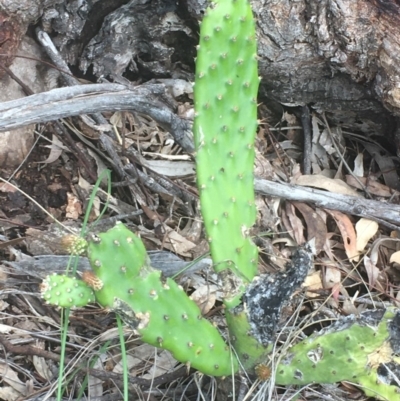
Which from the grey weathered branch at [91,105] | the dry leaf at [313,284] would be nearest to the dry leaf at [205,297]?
the dry leaf at [313,284]

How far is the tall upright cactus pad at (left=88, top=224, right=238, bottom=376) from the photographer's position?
37.0 inches

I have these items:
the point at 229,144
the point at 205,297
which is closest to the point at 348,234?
the point at 205,297

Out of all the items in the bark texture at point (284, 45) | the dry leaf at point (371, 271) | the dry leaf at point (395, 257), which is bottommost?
the dry leaf at point (371, 271)

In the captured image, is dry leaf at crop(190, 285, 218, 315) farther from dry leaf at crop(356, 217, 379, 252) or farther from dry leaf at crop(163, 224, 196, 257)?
dry leaf at crop(356, 217, 379, 252)

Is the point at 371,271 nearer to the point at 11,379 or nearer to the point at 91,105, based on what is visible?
the point at 91,105

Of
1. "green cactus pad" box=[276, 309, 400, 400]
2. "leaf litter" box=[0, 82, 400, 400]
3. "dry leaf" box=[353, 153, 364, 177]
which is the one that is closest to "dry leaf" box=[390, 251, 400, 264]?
"leaf litter" box=[0, 82, 400, 400]

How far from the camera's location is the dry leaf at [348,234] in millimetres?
1539

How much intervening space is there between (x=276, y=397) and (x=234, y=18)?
81 cm

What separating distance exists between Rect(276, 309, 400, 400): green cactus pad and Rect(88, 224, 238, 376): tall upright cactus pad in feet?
0.53

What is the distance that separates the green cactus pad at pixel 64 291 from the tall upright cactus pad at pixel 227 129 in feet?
0.98

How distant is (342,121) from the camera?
1.68 metres

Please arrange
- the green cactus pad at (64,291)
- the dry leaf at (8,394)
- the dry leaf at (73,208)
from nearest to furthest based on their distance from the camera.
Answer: the green cactus pad at (64,291), the dry leaf at (8,394), the dry leaf at (73,208)

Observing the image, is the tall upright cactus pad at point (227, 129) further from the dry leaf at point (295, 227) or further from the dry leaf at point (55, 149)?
the dry leaf at point (55, 149)

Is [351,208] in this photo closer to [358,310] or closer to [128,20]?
[358,310]
